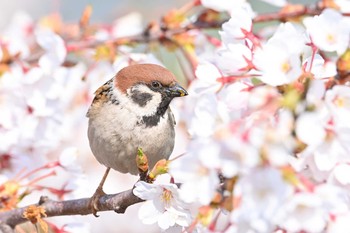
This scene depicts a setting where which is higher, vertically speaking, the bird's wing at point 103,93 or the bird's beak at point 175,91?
the bird's beak at point 175,91

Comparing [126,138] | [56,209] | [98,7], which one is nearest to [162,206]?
[56,209]

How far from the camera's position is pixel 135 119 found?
2.31 m

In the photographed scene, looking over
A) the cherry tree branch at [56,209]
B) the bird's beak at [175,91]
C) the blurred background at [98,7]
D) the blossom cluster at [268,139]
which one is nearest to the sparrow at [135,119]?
the bird's beak at [175,91]

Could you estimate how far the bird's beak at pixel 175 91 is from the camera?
7.25ft

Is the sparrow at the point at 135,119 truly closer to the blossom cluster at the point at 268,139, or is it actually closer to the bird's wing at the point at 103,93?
the bird's wing at the point at 103,93

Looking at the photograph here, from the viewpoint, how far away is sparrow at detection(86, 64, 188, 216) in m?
Result: 2.26

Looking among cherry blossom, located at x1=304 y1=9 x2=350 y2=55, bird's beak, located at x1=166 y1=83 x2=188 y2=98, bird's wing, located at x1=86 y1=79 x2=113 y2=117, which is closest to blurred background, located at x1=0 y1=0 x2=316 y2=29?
bird's wing, located at x1=86 y1=79 x2=113 y2=117

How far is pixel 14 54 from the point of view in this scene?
237 centimetres

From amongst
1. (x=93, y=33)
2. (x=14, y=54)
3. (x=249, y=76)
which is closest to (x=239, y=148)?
(x=249, y=76)

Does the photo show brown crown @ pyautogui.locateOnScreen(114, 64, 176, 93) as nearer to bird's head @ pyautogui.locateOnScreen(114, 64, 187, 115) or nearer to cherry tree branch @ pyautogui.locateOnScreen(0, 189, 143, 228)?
bird's head @ pyautogui.locateOnScreen(114, 64, 187, 115)

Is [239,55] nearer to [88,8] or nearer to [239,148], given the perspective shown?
[239,148]

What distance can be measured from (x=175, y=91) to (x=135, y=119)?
165 millimetres

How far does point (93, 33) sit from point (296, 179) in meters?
1.77

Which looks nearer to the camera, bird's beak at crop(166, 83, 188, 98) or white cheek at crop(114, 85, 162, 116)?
bird's beak at crop(166, 83, 188, 98)
